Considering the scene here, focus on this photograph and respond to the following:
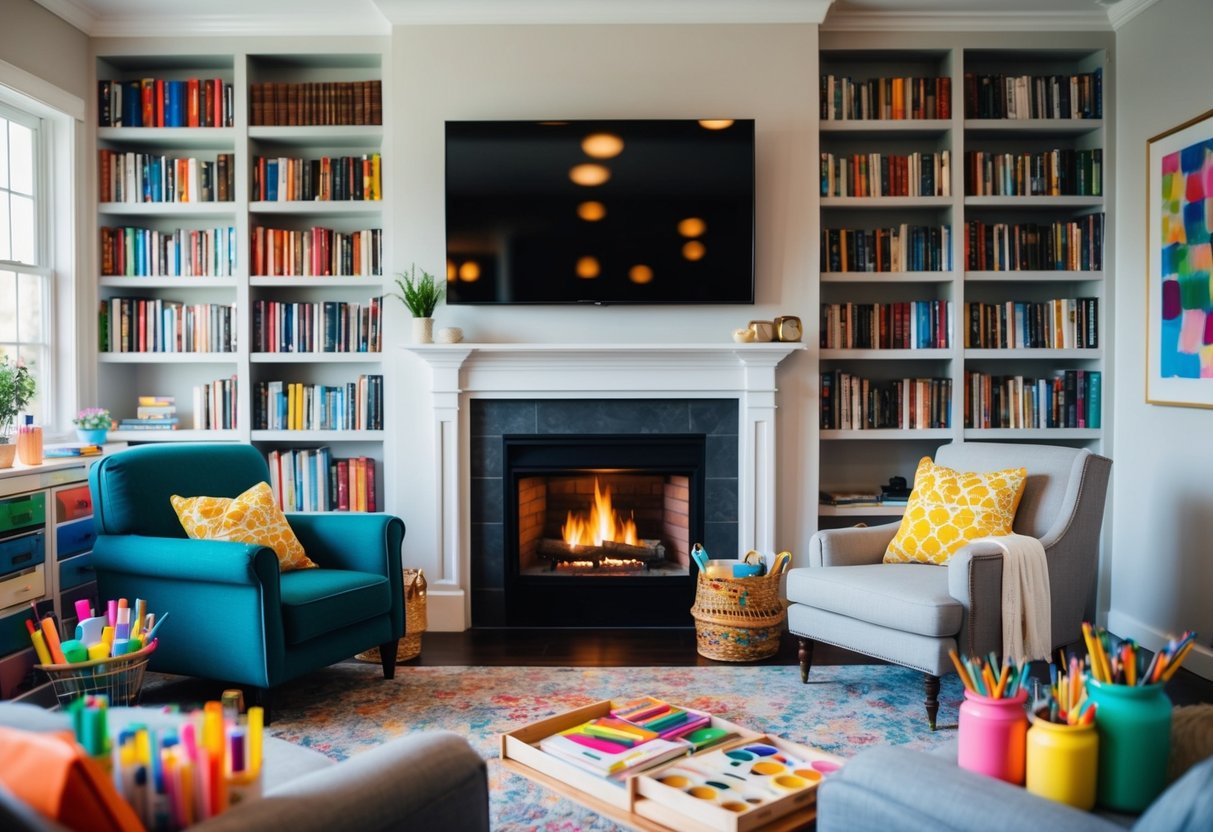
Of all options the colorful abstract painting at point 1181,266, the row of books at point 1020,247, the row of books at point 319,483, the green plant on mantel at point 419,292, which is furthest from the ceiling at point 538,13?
the row of books at point 319,483

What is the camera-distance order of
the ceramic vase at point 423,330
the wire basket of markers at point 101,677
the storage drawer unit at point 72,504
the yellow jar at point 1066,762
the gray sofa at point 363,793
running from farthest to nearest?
the ceramic vase at point 423,330 → the storage drawer unit at point 72,504 → the wire basket of markers at point 101,677 → the yellow jar at point 1066,762 → the gray sofa at point 363,793

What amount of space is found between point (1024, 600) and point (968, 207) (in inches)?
84.3

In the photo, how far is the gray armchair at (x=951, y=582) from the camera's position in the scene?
301cm

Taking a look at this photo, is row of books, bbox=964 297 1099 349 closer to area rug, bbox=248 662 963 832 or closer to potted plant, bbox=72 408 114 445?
area rug, bbox=248 662 963 832

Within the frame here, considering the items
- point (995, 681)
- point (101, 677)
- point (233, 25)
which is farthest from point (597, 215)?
point (995, 681)

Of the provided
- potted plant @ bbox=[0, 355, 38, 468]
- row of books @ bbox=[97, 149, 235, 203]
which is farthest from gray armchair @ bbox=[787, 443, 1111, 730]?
row of books @ bbox=[97, 149, 235, 203]

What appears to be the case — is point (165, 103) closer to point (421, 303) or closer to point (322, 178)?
point (322, 178)

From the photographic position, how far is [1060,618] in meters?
3.28

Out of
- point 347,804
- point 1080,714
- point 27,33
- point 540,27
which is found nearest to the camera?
point 347,804

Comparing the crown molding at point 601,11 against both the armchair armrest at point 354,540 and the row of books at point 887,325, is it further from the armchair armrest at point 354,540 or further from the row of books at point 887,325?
the armchair armrest at point 354,540

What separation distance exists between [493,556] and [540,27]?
235 cm

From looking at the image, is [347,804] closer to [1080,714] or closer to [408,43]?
[1080,714]

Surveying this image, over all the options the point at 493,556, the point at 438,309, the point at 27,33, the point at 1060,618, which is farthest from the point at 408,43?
the point at 1060,618

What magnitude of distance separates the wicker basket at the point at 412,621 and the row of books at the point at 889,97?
2.76 m
